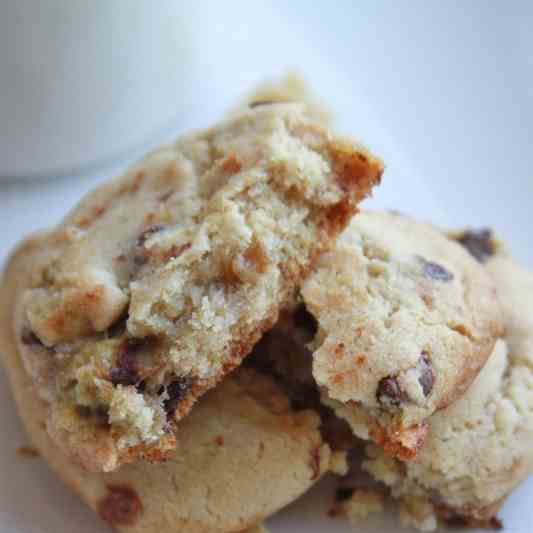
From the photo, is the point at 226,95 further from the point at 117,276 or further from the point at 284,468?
the point at 284,468

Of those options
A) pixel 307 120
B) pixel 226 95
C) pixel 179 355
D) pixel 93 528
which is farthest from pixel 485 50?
pixel 93 528

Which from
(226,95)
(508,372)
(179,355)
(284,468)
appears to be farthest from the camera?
(226,95)

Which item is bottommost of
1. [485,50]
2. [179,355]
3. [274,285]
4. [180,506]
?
[180,506]

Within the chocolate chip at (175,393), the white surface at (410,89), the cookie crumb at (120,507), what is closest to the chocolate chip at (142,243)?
the chocolate chip at (175,393)

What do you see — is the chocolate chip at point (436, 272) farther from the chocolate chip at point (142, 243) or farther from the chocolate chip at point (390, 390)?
the chocolate chip at point (142, 243)

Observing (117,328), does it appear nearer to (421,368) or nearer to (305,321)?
(305,321)

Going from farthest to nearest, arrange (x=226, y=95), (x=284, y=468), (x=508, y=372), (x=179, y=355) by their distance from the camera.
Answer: (x=226, y=95), (x=508, y=372), (x=284, y=468), (x=179, y=355)

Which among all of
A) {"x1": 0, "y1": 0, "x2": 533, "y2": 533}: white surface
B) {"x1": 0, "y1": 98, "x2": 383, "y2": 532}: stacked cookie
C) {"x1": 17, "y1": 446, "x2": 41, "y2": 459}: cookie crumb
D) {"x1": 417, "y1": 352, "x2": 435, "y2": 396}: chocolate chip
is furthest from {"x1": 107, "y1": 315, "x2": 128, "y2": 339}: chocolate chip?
{"x1": 0, "y1": 0, "x2": 533, "y2": 533}: white surface
